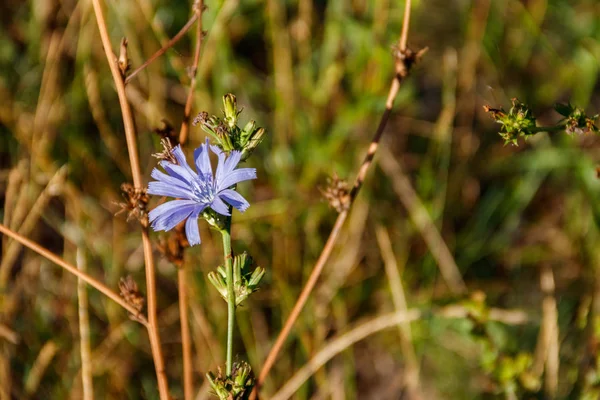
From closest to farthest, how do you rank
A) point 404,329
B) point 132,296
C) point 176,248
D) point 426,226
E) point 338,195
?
point 132,296
point 338,195
point 176,248
point 404,329
point 426,226

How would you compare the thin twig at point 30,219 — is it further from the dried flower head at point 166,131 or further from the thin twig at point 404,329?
the thin twig at point 404,329

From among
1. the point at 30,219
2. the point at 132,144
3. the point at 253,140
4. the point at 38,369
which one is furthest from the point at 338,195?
the point at 38,369

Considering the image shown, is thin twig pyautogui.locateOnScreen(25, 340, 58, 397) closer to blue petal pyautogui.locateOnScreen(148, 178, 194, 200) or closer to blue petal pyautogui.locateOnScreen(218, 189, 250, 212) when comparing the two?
blue petal pyautogui.locateOnScreen(148, 178, 194, 200)

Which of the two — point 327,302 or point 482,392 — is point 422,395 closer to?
point 482,392

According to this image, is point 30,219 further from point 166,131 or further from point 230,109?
point 230,109

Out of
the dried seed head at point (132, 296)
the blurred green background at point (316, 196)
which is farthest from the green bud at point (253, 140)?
the blurred green background at point (316, 196)

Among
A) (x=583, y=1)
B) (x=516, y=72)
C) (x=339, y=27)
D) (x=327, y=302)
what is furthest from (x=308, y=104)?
(x=583, y=1)

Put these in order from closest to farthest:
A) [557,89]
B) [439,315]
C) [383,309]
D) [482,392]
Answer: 1. [439,315]
2. [482,392]
3. [383,309]
4. [557,89]
